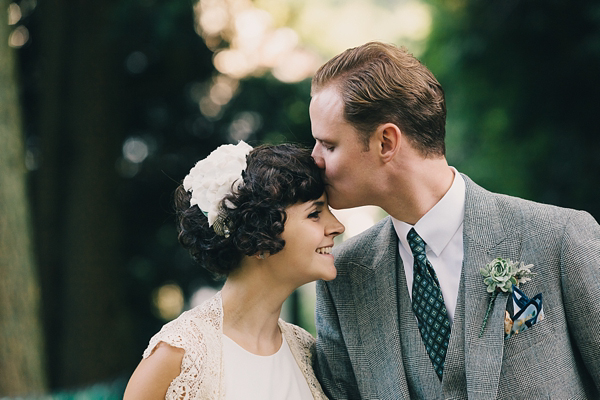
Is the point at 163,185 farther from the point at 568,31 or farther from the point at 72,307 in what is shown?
the point at 568,31

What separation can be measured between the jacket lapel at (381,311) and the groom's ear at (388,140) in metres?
0.34

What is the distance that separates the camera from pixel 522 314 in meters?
2.38

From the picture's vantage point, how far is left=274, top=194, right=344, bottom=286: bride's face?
2621 mm

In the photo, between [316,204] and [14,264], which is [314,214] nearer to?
[316,204]

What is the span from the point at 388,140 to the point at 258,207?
603 millimetres

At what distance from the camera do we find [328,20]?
12.5 m

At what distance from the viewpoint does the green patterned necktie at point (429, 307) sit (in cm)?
249

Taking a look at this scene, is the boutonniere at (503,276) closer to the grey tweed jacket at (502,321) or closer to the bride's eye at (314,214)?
the grey tweed jacket at (502,321)

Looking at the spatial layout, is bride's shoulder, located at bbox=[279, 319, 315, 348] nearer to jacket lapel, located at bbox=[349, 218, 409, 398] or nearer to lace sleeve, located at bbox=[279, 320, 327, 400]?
lace sleeve, located at bbox=[279, 320, 327, 400]

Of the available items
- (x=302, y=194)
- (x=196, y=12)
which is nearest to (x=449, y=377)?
(x=302, y=194)

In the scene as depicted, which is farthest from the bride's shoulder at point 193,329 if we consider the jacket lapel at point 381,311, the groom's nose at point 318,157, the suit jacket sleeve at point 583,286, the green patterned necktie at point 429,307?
the suit jacket sleeve at point 583,286

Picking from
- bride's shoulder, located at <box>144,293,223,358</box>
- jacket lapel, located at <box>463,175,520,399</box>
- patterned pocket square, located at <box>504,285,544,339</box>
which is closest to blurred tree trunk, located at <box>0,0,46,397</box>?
bride's shoulder, located at <box>144,293,223,358</box>

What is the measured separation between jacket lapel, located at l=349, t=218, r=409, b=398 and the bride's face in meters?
0.17

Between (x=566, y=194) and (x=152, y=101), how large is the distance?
4.88m
